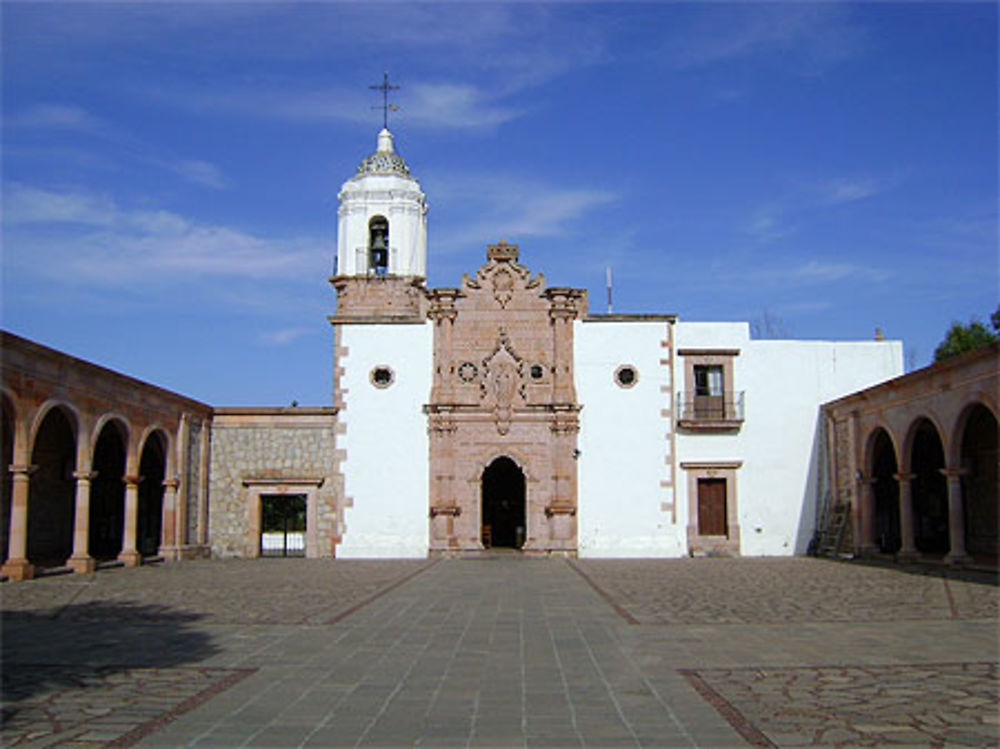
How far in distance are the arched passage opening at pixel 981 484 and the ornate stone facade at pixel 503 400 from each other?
32.5 ft

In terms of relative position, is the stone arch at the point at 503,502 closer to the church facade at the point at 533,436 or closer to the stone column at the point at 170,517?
the church facade at the point at 533,436

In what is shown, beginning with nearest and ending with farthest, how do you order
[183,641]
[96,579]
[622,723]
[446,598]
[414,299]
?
1. [622,723]
2. [183,641]
3. [446,598]
4. [96,579]
5. [414,299]

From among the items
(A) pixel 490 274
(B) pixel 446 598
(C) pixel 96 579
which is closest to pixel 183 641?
(B) pixel 446 598

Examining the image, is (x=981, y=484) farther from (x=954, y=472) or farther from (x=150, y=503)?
(x=150, y=503)

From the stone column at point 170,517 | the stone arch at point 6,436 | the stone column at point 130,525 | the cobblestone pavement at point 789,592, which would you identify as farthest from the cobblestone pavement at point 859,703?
the stone column at point 170,517

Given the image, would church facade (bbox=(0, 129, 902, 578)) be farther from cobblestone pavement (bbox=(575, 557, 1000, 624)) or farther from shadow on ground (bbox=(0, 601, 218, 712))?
shadow on ground (bbox=(0, 601, 218, 712))

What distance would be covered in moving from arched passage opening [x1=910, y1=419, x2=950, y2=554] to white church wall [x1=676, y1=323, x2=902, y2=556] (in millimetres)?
2178

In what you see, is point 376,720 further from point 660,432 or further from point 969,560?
point 660,432

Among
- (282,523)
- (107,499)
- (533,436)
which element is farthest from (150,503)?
(282,523)

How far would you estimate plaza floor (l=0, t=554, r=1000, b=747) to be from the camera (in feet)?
21.7

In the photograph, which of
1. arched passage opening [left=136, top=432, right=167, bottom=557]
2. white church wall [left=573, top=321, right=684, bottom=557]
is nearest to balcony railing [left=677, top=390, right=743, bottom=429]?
white church wall [left=573, top=321, right=684, bottom=557]

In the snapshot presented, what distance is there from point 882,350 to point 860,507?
5.15m

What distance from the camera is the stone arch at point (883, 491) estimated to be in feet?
81.7

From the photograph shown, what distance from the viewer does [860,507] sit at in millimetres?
25047
